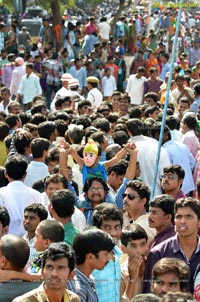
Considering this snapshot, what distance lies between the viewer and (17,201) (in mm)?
7543

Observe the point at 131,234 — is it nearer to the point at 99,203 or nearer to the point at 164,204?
the point at 164,204

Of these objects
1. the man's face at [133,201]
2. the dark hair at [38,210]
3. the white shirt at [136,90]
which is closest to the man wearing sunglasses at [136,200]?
the man's face at [133,201]

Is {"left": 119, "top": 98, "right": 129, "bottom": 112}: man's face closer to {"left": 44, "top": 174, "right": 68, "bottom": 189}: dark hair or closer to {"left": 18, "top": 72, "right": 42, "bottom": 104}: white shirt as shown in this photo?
{"left": 18, "top": 72, "right": 42, "bottom": 104}: white shirt

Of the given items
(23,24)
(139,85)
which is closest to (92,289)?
(139,85)

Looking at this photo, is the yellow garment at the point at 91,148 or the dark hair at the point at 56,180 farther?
the yellow garment at the point at 91,148

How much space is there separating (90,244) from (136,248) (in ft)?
2.36

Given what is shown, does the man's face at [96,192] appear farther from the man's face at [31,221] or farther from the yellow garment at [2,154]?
the yellow garment at [2,154]

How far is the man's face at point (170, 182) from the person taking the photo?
8219mm

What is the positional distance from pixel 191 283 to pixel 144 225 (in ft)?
3.73

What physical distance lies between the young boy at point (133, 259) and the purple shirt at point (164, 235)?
0.93ft

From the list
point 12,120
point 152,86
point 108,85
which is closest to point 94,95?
point 152,86

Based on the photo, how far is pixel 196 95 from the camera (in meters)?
14.3

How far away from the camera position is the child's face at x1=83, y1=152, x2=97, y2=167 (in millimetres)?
8664

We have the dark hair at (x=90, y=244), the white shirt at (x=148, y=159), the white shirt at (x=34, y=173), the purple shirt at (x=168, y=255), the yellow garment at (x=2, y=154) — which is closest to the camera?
the dark hair at (x=90, y=244)
